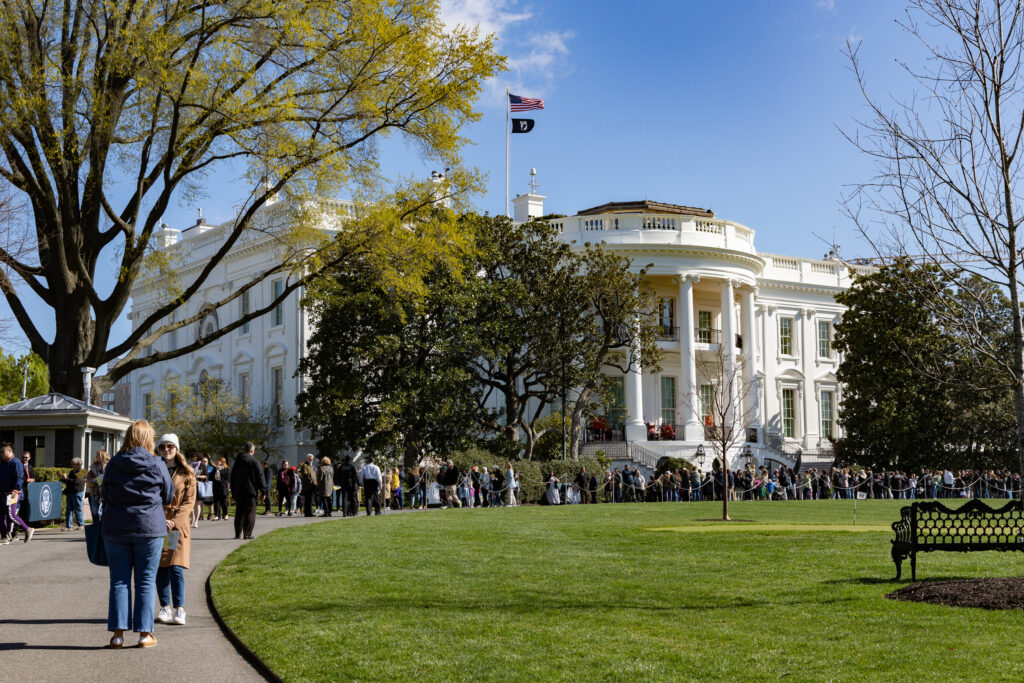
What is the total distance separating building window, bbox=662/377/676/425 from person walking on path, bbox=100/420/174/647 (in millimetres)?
45496

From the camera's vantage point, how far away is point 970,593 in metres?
10.6

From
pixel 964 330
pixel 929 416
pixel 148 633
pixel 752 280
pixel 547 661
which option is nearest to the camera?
pixel 547 661

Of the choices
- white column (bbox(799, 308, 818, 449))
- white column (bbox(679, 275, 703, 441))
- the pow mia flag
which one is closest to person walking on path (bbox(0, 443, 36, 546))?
the pow mia flag

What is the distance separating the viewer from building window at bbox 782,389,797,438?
60094mm

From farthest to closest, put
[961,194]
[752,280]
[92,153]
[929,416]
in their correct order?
[752,280]
[929,416]
[92,153]
[961,194]

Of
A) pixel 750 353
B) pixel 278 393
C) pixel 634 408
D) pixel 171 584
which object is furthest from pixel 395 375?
pixel 171 584

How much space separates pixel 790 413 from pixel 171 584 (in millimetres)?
53470

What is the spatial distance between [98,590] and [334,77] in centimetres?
1342

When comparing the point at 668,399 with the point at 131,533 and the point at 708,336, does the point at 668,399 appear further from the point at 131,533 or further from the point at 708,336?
the point at 131,533

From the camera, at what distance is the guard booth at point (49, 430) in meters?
23.5

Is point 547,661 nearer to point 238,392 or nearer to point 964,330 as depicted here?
point 964,330

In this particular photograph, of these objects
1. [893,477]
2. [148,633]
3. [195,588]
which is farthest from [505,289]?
[148,633]

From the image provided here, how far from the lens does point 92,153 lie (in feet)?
70.4

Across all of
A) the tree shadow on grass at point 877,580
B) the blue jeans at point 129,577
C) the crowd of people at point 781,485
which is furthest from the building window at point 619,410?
the blue jeans at point 129,577
